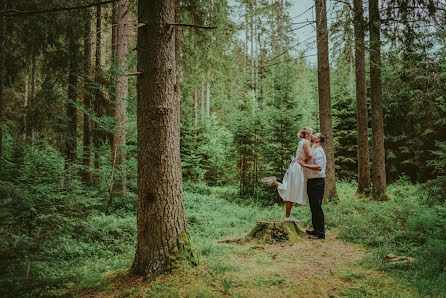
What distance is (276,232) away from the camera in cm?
613

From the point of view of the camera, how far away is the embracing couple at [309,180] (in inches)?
242

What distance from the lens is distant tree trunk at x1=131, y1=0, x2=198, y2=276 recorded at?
379cm

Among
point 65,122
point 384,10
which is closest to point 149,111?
point 384,10

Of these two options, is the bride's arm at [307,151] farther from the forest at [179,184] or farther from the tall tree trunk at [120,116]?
the tall tree trunk at [120,116]

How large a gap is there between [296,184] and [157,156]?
3.87 meters

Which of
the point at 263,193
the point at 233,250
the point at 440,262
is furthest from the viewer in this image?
the point at 263,193

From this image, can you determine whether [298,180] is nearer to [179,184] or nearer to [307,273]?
[307,273]

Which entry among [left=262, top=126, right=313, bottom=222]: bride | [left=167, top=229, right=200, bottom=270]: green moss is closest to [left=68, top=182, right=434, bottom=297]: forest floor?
[left=167, top=229, right=200, bottom=270]: green moss

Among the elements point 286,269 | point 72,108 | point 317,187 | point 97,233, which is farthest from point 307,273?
point 72,108

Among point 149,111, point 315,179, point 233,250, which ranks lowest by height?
point 233,250

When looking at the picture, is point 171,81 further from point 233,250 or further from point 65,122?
point 65,122

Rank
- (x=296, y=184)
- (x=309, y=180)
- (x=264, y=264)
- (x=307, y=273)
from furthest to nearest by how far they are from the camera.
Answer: (x=296, y=184) < (x=309, y=180) < (x=264, y=264) < (x=307, y=273)

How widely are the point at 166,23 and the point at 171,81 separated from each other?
0.85 m

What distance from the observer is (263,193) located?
42.2ft
